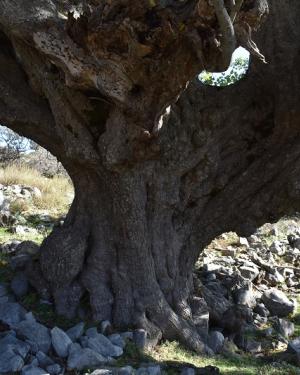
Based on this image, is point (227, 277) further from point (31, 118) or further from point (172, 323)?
point (31, 118)

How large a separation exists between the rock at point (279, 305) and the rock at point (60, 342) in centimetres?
323

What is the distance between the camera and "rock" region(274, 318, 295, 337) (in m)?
6.44

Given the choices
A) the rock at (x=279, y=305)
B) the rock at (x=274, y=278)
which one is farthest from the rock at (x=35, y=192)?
the rock at (x=279, y=305)

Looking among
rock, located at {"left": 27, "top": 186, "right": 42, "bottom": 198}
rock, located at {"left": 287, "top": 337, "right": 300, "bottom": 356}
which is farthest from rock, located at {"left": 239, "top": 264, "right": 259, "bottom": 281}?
rock, located at {"left": 27, "top": 186, "right": 42, "bottom": 198}

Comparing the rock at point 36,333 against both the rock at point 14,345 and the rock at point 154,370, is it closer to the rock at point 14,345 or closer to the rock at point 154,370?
the rock at point 14,345

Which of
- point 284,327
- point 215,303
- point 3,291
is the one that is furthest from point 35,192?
point 284,327

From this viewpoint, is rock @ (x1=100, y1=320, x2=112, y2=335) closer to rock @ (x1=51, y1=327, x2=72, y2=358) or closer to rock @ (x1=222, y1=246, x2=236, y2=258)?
rock @ (x1=51, y1=327, x2=72, y2=358)

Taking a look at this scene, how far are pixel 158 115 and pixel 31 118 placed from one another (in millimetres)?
1344

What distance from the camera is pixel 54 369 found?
441 cm

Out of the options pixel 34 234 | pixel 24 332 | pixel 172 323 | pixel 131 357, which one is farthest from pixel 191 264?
pixel 34 234

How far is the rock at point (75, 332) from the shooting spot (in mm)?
5010

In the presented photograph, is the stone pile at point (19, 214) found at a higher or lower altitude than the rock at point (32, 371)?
higher

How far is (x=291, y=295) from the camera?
8.03 meters

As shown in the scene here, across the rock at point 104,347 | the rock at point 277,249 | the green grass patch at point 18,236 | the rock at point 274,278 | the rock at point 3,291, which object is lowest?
the rock at point 104,347
